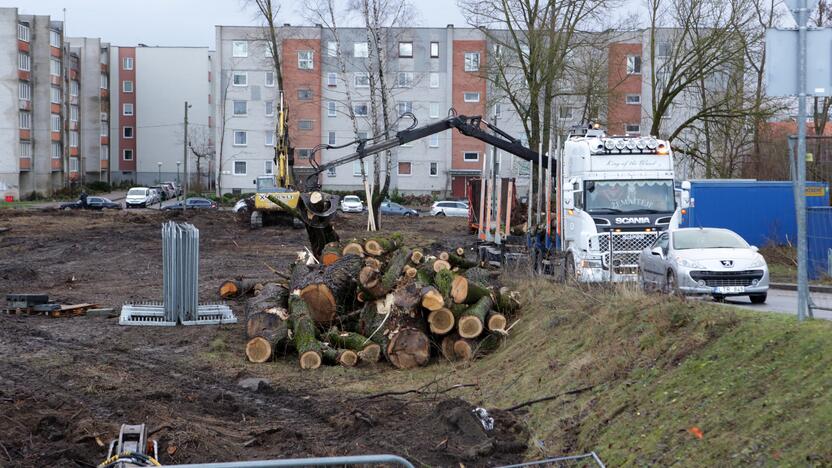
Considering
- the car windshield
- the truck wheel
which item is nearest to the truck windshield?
the car windshield

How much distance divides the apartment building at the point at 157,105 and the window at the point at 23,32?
64.3 feet

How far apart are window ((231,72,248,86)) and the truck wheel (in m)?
34.0

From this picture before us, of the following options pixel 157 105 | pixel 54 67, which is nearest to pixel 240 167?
pixel 54 67

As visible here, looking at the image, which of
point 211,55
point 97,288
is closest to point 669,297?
point 97,288

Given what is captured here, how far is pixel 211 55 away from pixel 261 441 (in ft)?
338

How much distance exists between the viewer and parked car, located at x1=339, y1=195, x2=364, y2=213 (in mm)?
69562

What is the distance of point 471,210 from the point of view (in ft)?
144

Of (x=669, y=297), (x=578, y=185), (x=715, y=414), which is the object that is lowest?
(x=715, y=414)

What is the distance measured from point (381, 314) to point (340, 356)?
1.07 m

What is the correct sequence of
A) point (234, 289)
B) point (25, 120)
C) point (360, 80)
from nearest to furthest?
point (234, 289) → point (360, 80) → point (25, 120)

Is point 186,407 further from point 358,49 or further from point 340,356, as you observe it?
point 358,49

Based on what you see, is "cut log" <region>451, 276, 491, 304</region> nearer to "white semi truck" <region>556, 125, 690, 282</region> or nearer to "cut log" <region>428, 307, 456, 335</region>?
"cut log" <region>428, 307, 456, 335</region>

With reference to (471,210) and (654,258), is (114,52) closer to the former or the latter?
(471,210)

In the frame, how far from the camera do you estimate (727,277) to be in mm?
17781
